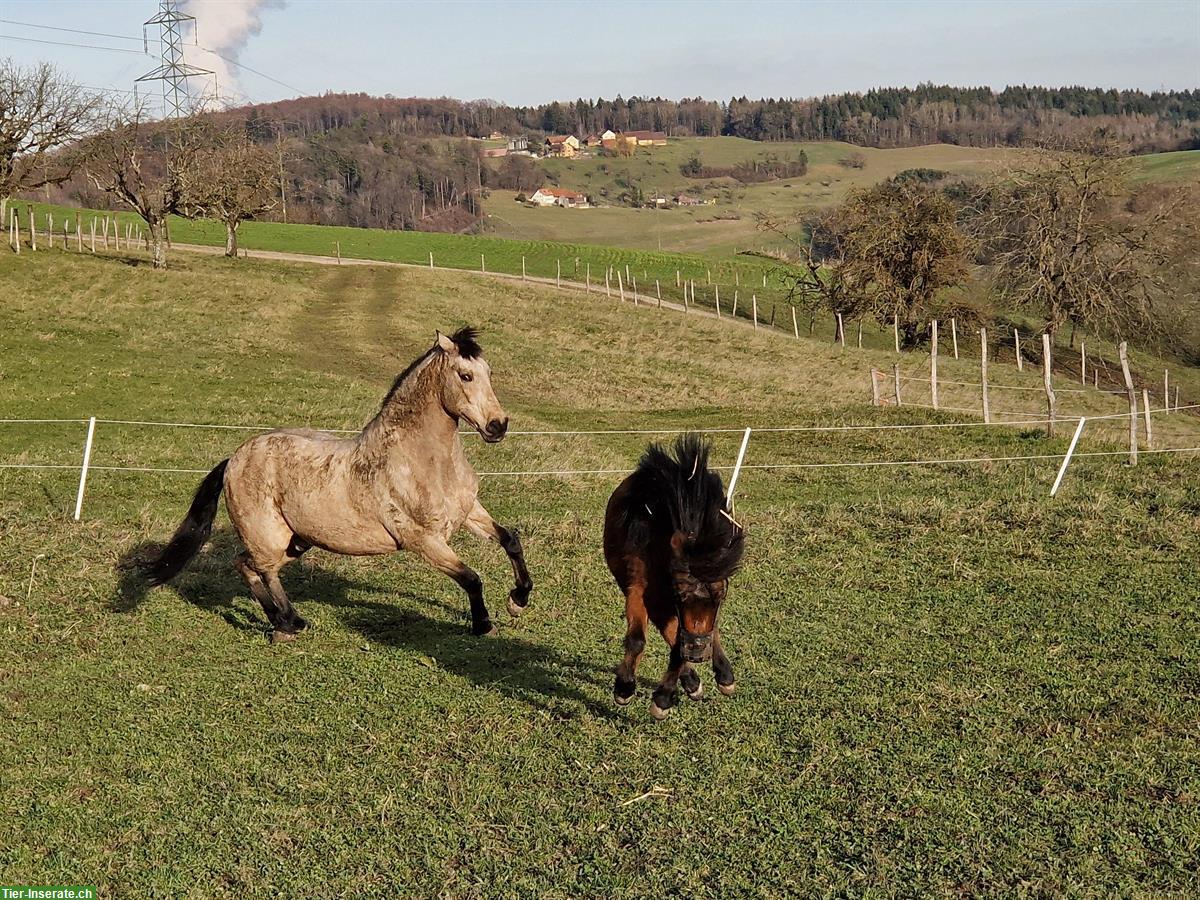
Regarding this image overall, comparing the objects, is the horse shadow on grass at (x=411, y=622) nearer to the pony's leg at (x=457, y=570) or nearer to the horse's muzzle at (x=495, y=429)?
the pony's leg at (x=457, y=570)

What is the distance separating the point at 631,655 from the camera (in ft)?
22.8

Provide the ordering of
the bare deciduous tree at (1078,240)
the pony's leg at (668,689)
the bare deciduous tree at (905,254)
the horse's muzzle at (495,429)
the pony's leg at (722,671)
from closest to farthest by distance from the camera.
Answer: the pony's leg at (668,689) → the pony's leg at (722,671) → the horse's muzzle at (495,429) → the bare deciduous tree at (1078,240) → the bare deciduous tree at (905,254)

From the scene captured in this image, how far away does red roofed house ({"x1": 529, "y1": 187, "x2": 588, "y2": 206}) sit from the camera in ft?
545

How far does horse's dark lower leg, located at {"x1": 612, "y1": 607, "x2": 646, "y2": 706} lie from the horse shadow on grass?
2.83 feet

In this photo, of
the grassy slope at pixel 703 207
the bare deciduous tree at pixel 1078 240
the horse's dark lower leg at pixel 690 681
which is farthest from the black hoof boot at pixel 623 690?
the grassy slope at pixel 703 207

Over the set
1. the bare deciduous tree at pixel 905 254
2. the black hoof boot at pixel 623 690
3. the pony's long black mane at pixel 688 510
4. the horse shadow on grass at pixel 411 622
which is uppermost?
the bare deciduous tree at pixel 905 254

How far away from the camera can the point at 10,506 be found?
14.7 metres

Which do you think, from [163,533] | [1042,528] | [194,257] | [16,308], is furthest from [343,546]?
[194,257]

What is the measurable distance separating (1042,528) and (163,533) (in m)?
12.4

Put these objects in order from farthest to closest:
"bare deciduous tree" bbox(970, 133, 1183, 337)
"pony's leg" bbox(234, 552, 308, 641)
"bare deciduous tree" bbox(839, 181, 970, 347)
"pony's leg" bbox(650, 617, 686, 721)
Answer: "bare deciduous tree" bbox(839, 181, 970, 347) → "bare deciduous tree" bbox(970, 133, 1183, 337) → "pony's leg" bbox(234, 552, 308, 641) → "pony's leg" bbox(650, 617, 686, 721)

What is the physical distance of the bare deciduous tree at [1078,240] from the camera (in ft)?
161

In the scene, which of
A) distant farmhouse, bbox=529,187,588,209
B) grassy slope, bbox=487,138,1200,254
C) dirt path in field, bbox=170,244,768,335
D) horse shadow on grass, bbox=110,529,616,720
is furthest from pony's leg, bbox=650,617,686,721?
distant farmhouse, bbox=529,187,588,209

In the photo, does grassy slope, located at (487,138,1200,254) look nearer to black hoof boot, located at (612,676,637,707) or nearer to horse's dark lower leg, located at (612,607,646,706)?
horse's dark lower leg, located at (612,607,646,706)

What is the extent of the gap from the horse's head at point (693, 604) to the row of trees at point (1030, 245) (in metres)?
47.4
